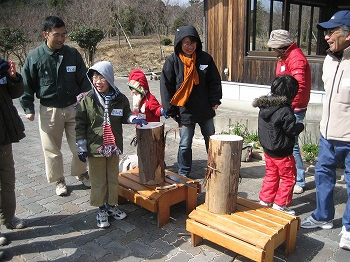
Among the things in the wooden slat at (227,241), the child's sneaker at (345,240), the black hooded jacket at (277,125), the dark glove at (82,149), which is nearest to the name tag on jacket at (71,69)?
the dark glove at (82,149)

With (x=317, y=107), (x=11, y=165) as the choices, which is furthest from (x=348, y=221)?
(x=317, y=107)

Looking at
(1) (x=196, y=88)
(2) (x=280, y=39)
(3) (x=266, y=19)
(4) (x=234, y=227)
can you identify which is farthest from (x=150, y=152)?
(3) (x=266, y=19)

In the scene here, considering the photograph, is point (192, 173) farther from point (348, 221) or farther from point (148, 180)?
point (348, 221)

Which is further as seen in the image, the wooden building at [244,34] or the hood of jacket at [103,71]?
the wooden building at [244,34]

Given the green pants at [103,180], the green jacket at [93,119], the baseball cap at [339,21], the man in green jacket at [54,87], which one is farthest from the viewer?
the man in green jacket at [54,87]

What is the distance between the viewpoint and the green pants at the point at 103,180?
3455 millimetres

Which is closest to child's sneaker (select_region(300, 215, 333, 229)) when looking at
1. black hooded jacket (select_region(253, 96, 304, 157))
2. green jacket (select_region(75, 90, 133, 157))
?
black hooded jacket (select_region(253, 96, 304, 157))

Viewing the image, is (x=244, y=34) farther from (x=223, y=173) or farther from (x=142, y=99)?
(x=223, y=173)

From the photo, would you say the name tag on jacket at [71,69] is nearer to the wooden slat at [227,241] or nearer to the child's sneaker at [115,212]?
the child's sneaker at [115,212]

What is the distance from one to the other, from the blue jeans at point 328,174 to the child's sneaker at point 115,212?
6.48 feet

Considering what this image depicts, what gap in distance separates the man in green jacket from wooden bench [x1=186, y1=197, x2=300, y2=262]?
2054 millimetres

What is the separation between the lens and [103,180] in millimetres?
3494

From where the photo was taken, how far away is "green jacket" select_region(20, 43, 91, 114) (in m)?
3.95

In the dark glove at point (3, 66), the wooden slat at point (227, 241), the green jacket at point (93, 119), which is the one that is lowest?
the wooden slat at point (227, 241)
